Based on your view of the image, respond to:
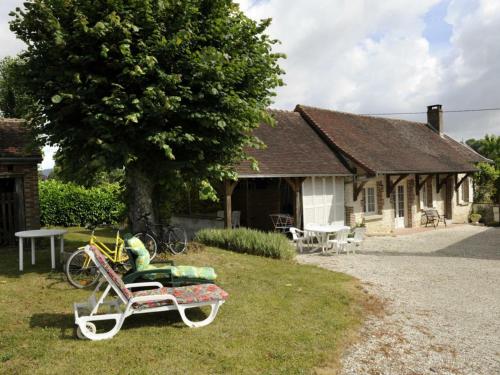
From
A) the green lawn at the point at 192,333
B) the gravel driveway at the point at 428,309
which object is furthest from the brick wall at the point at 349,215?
the green lawn at the point at 192,333

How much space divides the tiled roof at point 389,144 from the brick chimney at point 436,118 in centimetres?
61

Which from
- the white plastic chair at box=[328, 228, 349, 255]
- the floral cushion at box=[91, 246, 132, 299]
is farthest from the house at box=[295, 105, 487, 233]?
the floral cushion at box=[91, 246, 132, 299]

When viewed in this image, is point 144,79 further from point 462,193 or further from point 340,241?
point 462,193

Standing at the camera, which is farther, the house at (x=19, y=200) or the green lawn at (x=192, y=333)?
the house at (x=19, y=200)

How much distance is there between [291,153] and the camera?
15539 mm

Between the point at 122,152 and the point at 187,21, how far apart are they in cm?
279

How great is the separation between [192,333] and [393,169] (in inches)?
549

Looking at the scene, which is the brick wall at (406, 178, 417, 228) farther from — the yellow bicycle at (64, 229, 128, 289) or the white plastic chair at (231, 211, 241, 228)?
the yellow bicycle at (64, 229, 128, 289)

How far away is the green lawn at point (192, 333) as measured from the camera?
441cm

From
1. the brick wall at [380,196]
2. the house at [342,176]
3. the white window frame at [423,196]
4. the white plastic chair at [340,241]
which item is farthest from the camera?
the white window frame at [423,196]

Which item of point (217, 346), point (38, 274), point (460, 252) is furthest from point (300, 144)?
point (217, 346)

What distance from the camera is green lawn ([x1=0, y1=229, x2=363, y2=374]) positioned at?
4.41m

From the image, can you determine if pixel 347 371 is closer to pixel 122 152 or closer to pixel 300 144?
pixel 122 152

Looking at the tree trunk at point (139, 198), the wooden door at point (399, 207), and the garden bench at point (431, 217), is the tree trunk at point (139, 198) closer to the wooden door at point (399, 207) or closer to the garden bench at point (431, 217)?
the wooden door at point (399, 207)
